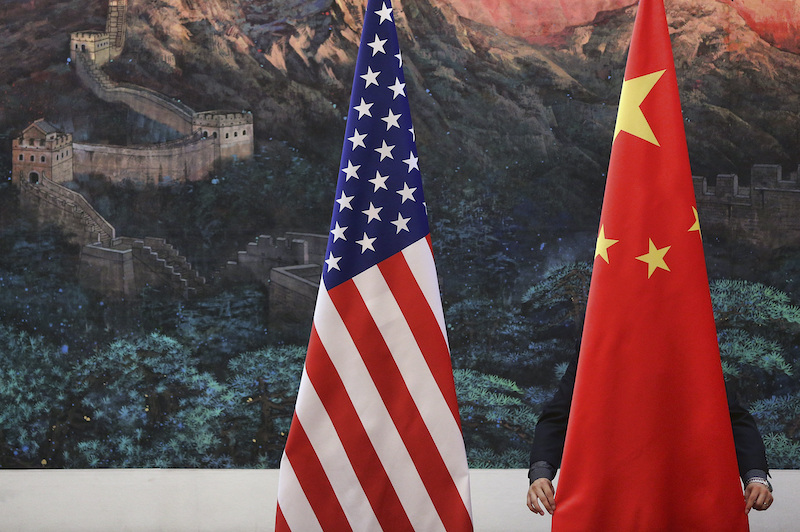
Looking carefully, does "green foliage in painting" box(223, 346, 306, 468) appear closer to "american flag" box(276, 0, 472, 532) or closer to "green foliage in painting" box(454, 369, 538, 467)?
"green foliage in painting" box(454, 369, 538, 467)

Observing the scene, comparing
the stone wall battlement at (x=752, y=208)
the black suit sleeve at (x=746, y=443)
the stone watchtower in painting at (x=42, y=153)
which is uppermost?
the stone watchtower in painting at (x=42, y=153)

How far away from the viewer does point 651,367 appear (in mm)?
1702

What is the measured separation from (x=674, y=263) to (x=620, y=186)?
249 millimetres

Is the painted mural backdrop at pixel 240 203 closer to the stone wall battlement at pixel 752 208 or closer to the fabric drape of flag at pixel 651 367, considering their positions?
the stone wall battlement at pixel 752 208

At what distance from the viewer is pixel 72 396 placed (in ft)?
10.6

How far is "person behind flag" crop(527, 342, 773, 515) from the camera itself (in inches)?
69.2

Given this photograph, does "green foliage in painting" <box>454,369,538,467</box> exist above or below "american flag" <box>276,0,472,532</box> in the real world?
below

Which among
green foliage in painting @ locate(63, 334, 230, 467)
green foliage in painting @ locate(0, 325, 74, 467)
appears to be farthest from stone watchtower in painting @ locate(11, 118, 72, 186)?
green foliage in painting @ locate(63, 334, 230, 467)

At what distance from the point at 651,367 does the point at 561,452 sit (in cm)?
41

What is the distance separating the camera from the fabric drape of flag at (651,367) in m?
1.65

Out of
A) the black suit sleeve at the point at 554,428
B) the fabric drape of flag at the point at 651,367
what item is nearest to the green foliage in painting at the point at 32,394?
the black suit sleeve at the point at 554,428

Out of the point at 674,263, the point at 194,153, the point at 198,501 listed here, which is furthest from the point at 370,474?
the point at 194,153

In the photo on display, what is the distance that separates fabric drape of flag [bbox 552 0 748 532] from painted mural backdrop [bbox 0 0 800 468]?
4.54ft

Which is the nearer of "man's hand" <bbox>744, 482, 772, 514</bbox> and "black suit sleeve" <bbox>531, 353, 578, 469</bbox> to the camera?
"man's hand" <bbox>744, 482, 772, 514</bbox>
